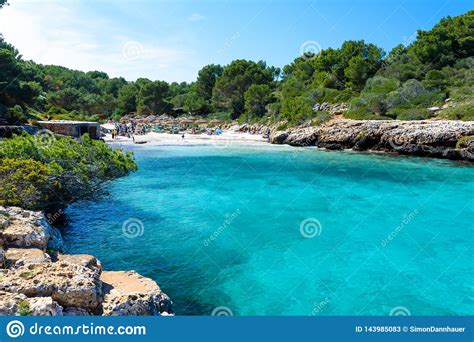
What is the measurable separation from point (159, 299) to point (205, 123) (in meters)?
70.4

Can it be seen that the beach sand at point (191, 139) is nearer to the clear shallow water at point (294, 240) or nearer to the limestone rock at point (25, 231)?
the clear shallow water at point (294, 240)

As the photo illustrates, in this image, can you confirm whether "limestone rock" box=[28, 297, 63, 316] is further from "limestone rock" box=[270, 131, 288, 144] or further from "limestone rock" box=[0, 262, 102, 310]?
"limestone rock" box=[270, 131, 288, 144]

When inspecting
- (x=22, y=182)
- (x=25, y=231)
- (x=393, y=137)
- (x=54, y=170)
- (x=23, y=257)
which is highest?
(x=393, y=137)

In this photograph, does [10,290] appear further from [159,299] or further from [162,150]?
[162,150]

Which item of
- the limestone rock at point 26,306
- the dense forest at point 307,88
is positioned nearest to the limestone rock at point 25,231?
the limestone rock at point 26,306

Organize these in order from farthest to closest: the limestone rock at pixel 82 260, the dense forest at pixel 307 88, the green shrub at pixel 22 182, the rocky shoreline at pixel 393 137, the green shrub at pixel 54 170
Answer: the dense forest at pixel 307 88
the rocky shoreline at pixel 393 137
the green shrub at pixel 54 170
the green shrub at pixel 22 182
the limestone rock at pixel 82 260

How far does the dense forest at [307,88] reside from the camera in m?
44.6

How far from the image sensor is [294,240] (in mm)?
15000

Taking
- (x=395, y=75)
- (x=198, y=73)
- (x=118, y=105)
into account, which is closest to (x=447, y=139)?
(x=395, y=75)

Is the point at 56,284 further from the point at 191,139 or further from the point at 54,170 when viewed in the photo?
the point at 191,139

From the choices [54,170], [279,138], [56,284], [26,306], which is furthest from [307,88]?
[26,306]

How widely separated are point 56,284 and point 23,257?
194 centimetres

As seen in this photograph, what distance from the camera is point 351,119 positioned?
49.5 m

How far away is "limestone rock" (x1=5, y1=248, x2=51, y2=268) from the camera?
780 centimetres
